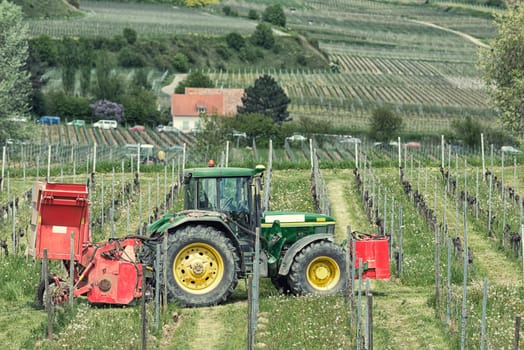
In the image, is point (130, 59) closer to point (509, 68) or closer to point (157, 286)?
point (509, 68)

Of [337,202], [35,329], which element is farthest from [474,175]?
[35,329]

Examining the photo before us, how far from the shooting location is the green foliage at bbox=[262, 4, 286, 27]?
589 feet

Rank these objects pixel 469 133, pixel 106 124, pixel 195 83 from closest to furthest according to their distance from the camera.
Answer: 1. pixel 469 133
2. pixel 106 124
3. pixel 195 83

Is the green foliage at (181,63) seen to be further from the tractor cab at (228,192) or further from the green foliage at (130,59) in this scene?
the tractor cab at (228,192)

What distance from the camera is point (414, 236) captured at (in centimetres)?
3170

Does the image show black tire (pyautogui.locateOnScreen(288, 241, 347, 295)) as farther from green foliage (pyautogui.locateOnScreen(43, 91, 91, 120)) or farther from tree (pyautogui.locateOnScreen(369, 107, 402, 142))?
green foliage (pyautogui.locateOnScreen(43, 91, 91, 120))

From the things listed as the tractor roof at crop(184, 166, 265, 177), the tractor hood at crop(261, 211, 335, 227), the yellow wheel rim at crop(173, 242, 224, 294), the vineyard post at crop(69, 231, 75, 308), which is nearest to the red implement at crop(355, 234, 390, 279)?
the tractor hood at crop(261, 211, 335, 227)

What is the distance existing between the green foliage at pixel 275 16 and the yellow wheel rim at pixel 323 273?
519 ft

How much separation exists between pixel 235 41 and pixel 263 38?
5477 millimetres

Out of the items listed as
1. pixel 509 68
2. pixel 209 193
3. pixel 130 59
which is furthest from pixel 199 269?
pixel 130 59

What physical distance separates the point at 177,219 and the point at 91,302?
2.05 m

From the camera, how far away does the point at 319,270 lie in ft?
75.6

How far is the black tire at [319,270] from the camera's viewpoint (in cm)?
2272

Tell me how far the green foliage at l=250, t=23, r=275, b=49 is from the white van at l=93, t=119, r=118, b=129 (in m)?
54.2
